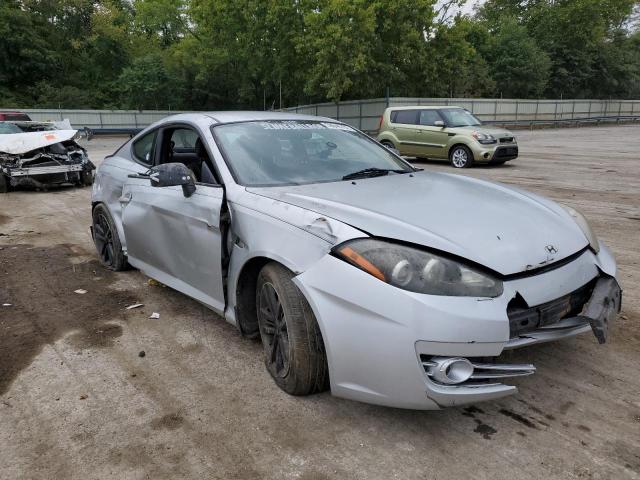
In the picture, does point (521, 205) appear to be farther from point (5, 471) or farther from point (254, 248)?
point (5, 471)

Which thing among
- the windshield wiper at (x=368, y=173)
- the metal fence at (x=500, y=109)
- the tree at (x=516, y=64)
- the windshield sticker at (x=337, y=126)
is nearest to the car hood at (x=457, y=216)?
the windshield wiper at (x=368, y=173)

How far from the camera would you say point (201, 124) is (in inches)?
152

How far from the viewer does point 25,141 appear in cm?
1086

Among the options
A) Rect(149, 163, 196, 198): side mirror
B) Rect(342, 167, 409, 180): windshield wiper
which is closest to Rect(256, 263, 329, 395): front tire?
Rect(149, 163, 196, 198): side mirror

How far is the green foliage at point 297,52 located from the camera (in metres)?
29.3

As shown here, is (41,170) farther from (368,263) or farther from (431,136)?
(368,263)

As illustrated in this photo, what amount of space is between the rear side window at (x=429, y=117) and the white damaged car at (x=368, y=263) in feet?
35.8

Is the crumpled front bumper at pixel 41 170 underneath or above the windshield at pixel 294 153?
underneath

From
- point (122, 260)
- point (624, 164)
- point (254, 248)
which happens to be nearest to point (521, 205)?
point (254, 248)

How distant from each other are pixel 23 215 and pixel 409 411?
812cm

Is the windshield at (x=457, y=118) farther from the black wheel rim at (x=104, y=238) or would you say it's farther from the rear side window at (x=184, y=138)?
the rear side window at (x=184, y=138)

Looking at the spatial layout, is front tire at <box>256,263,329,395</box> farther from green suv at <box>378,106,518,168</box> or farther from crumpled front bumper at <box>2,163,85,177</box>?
green suv at <box>378,106,518,168</box>

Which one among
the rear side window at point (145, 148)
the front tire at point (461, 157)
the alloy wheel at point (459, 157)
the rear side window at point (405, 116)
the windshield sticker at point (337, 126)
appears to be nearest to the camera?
the windshield sticker at point (337, 126)

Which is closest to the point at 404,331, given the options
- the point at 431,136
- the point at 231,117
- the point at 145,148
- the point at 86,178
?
the point at 231,117
